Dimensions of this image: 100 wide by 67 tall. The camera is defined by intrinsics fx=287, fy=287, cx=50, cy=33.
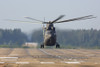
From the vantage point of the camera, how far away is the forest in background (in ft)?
214

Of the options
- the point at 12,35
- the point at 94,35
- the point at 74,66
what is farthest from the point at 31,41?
the point at 74,66

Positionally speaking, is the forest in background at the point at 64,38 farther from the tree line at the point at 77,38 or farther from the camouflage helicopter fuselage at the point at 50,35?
the camouflage helicopter fuselage at the point at 50,35

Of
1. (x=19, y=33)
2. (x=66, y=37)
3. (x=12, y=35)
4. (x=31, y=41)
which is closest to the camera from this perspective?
(x=66, y=37)

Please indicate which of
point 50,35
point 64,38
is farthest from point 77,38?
point 50,35

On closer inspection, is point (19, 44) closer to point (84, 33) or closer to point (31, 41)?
point (31, 41)

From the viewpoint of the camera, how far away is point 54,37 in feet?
148

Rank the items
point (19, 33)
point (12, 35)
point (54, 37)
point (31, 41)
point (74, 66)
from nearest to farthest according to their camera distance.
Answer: point (74, 66) < point (54, 37) < point (31, 41) < point (19, 33) < point (12, 35)

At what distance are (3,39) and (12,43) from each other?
376 cm

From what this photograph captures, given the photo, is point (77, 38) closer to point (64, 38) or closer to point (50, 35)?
point (64, 38)

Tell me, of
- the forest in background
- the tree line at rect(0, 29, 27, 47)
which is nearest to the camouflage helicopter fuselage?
the forest in background

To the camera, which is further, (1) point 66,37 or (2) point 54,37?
(1) point 66,37

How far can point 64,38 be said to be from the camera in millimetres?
66438

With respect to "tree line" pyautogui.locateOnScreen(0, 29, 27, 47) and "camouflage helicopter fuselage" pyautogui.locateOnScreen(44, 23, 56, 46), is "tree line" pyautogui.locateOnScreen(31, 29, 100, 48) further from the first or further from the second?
"camouflage helicopter fuselage" pyautogui.locateOnScreen(44, 23, 56, 46)

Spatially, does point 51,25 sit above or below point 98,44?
above
